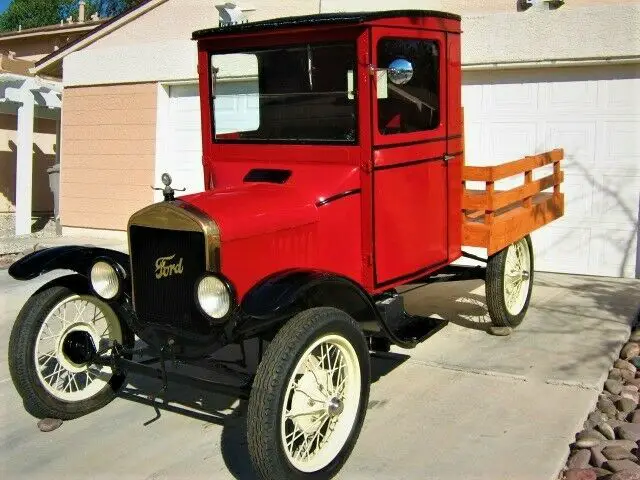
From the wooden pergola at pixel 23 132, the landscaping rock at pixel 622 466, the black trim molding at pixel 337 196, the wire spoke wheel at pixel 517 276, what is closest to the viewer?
the landscaping rock at pixel 622 466

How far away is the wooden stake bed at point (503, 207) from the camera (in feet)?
17.7

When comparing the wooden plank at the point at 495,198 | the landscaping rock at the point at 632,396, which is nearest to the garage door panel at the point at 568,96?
the wooden plank at the point at 495,198

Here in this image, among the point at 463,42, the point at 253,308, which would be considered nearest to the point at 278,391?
the point at 253,308

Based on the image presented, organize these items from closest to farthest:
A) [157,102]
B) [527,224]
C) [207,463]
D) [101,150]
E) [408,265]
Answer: [207,463] → [408,265] → [527,224] → [157,102] → [101,150]

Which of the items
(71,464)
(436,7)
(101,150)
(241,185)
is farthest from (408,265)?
(101,150)

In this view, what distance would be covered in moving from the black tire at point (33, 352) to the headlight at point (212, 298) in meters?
0.82

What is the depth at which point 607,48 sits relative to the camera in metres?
7.43

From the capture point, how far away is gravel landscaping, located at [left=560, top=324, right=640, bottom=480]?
3.75 metres

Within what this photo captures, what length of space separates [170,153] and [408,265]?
20.7 feet

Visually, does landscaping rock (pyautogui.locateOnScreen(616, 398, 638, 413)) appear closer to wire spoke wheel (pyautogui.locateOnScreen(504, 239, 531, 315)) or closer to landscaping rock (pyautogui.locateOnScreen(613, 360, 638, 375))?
landscaping rock (pyautogui.locateOnScreen(613, 360, 638, 375))

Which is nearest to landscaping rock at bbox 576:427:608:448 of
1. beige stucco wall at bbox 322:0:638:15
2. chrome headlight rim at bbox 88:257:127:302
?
chrome headlight rim at bbox 88:257:127:302

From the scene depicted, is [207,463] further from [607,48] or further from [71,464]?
[607,48]

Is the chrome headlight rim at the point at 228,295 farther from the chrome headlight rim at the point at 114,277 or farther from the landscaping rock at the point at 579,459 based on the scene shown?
the landscaping rock at the point at 579,459

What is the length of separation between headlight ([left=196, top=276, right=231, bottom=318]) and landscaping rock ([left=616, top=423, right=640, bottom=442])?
224cm
